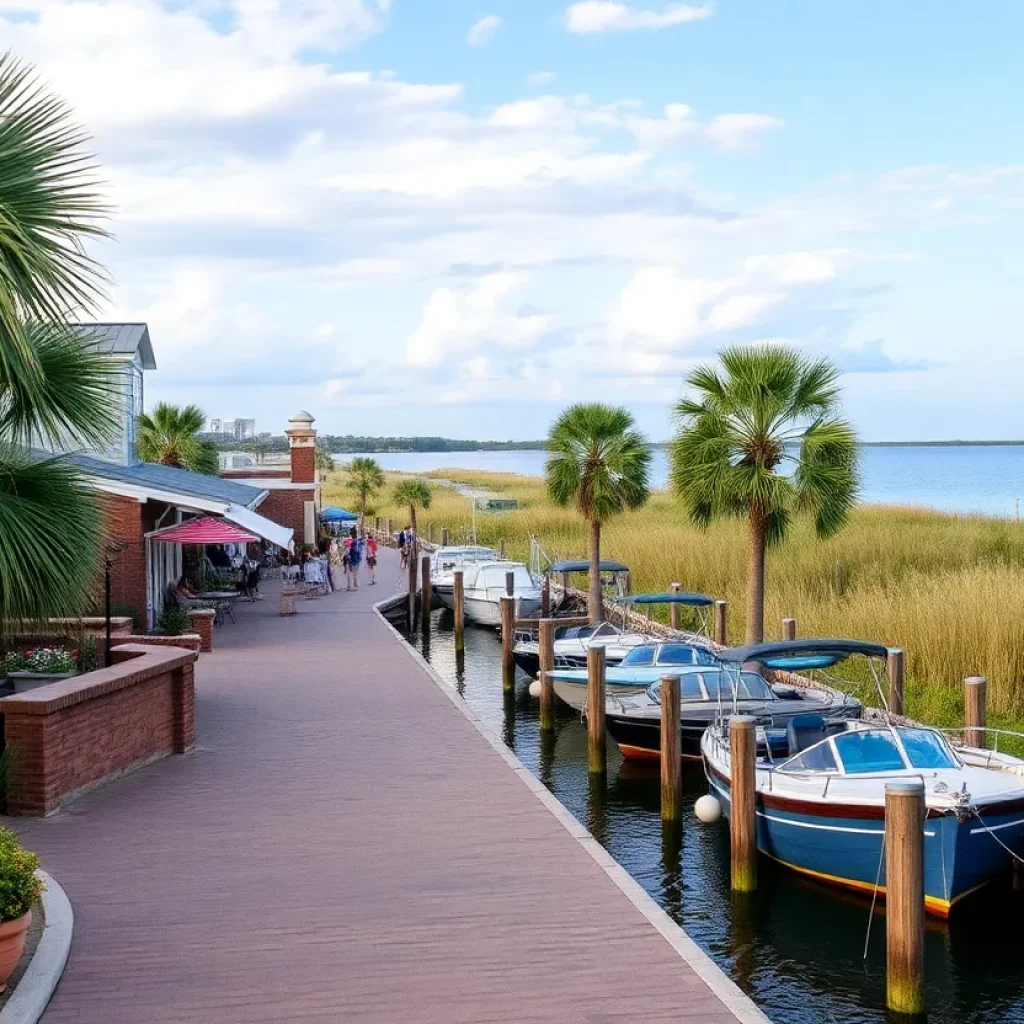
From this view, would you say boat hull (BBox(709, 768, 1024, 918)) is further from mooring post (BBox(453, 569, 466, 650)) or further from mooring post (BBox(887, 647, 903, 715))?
mooring post (BBox(453, 569, 466, 650))

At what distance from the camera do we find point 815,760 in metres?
14.8

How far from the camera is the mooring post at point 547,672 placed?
2433cm

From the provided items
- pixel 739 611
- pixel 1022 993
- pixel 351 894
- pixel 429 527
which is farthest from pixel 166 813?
pixel 429 527

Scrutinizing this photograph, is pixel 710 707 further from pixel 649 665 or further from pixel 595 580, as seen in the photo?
pixel 595 580

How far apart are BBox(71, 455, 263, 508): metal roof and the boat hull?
13.7 meters

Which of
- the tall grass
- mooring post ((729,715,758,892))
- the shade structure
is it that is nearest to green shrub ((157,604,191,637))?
the shade structure

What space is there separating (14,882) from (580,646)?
66.7 feet

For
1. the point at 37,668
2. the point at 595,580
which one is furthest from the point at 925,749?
the point at 595,580

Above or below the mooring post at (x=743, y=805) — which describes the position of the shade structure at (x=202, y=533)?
above

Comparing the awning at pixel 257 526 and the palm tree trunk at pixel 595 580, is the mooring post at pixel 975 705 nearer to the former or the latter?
the palm tree trunk at pixel 595 580

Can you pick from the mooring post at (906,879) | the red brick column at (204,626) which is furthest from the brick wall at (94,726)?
the red brick column at (204,626)

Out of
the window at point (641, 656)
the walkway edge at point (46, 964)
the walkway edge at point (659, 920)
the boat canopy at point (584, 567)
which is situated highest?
the boat canopy at point (584, 567)

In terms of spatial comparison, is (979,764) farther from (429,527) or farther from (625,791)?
(429,527)

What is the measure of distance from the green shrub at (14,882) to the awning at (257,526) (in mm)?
19467
